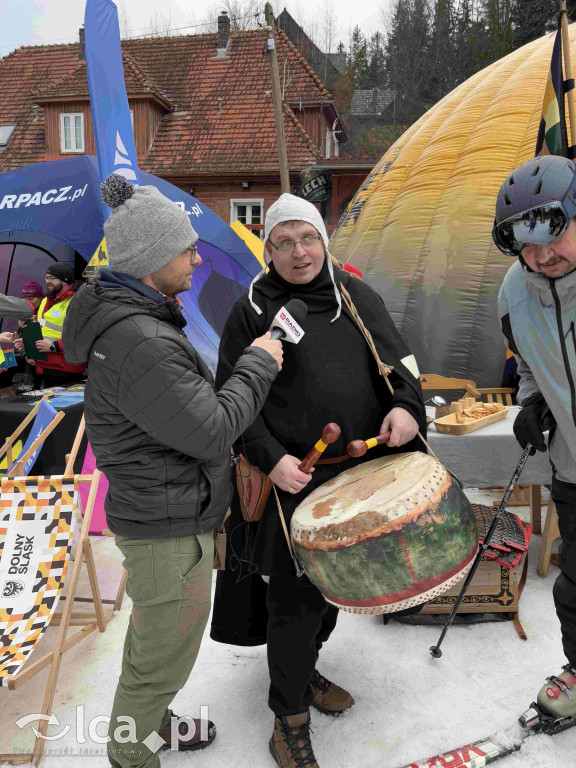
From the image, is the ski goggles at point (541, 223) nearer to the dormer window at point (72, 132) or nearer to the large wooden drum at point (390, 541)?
the large wooden drum at point (390, 541)

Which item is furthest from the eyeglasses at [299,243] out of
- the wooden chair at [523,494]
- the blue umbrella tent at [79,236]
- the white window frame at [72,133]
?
the white window frame at [72,133]

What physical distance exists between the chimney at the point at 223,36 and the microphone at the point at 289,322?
2123 centimetres

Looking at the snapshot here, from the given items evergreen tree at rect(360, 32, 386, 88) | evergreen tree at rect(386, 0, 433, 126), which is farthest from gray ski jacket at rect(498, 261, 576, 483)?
evergreen tree at rect(360, 32, 386, 88)

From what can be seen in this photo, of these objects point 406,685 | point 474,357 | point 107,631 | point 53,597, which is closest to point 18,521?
point 53,597

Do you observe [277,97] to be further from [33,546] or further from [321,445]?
[321,445]

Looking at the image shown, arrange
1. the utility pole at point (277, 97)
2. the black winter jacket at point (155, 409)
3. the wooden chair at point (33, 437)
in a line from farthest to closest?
1. the utility pole at point (277, 97)
2. the wooden chair at point (33, 437)
3. the black winter jacket at point (155, 409)

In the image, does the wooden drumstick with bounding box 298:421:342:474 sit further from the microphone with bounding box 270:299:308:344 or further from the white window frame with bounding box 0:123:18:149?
the white window frame with bounding box 0:123:18:149

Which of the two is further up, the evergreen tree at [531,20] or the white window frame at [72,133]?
the evergreen tree at [531,20]

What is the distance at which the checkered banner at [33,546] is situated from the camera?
265 centimetres

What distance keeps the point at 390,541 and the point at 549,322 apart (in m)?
0.96

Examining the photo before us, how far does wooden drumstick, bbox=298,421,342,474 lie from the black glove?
2.68 ft

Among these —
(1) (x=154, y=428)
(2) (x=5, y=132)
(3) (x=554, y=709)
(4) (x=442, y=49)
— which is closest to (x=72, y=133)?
(2) (x=5, y=132)

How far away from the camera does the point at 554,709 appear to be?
7.39 ft

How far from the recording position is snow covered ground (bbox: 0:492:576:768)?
7.25 ft
